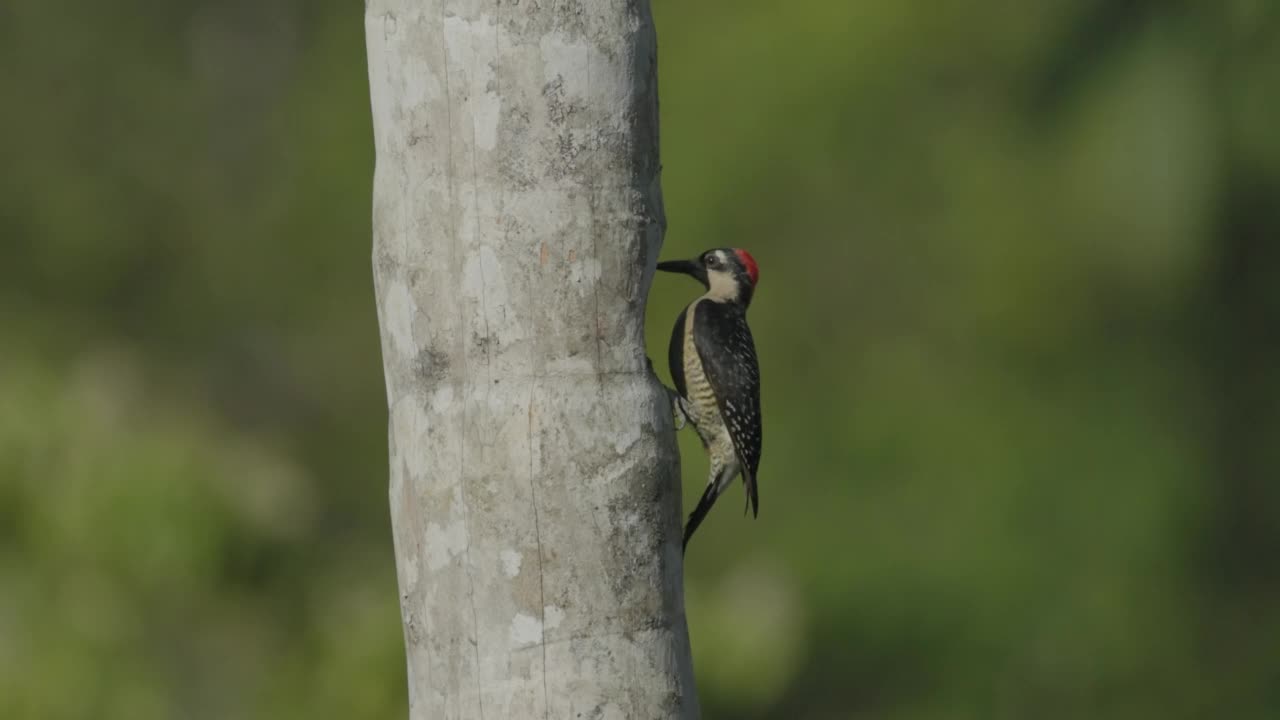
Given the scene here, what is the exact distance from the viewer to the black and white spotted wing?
6.01 meters

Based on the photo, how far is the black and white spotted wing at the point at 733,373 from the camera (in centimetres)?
601

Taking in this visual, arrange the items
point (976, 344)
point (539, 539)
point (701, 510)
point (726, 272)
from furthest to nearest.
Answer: point (976, 344) → point (726, 272) → point (701, 510) → point (539, 539)

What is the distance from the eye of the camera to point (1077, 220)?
12836 millimetres


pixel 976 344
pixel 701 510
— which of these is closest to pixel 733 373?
pixel 701 510

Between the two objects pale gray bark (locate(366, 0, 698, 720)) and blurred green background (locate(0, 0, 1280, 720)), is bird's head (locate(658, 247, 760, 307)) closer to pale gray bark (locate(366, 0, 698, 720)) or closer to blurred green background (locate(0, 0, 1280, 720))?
pale gray bark (locate(366, 0, 698, 720))

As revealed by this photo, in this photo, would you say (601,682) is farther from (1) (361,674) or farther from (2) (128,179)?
(2) (128,179)

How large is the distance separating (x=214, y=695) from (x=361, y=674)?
109cm

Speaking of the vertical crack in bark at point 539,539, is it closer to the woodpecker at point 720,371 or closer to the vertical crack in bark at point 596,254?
the vertical crack in bark at point 596,254

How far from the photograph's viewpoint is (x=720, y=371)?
19.8 feet

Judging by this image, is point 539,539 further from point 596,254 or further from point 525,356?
point 596,254

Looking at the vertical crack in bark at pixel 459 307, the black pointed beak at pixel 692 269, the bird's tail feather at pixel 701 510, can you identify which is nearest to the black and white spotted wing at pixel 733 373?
the bird's tail feather at pixel 701 510

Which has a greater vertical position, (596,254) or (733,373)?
(596,254)

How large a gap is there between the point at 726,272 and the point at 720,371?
553 mm

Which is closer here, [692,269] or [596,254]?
[596,254]
